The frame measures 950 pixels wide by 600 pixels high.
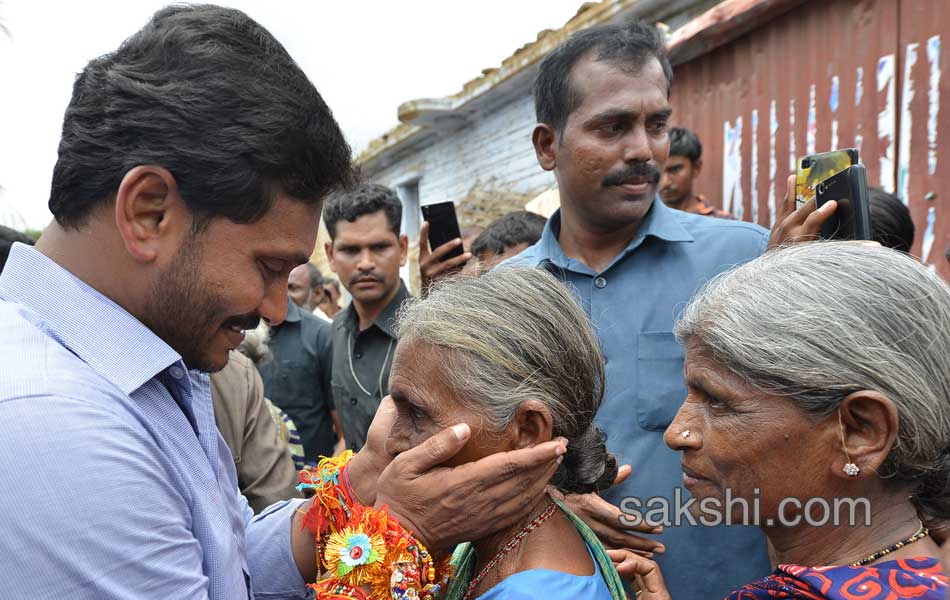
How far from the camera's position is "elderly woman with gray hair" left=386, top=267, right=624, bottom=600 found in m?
1.94

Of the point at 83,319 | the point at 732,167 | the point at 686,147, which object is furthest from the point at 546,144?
the point at 732,167

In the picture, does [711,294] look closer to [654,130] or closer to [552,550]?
[552,550]

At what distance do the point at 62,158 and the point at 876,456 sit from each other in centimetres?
188

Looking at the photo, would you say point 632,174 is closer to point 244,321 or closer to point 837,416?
point 837,416

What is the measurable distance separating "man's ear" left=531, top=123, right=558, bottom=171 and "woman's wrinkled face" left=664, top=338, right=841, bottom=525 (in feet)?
5.09

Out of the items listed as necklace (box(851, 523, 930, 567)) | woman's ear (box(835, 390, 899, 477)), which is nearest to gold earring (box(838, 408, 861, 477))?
woman's ear (box(835, 390, 899, 477))

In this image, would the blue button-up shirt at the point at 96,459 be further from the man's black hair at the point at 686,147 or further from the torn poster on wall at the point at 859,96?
the torn poster on wall at the point at 859,96

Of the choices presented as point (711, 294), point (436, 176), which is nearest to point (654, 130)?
point (711, 294)

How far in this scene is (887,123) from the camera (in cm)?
490

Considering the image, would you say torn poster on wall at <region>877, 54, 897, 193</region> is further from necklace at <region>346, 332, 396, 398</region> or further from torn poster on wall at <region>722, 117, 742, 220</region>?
necklace at <region>346, 332, 396, 398</region>

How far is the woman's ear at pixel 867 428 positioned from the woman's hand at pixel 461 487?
25.2 inches

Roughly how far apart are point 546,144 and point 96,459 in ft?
8.07

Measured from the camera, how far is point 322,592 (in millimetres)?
1871

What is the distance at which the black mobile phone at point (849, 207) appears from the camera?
7.04ft
